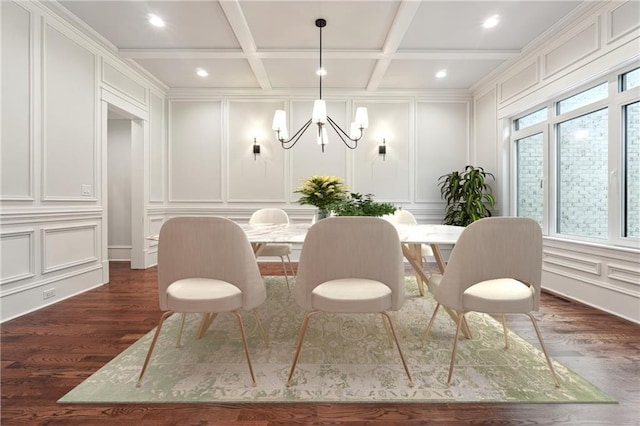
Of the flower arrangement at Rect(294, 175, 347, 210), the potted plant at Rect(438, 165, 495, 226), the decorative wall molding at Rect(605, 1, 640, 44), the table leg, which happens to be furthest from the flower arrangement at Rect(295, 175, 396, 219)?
the potted plant at Rect(438, 165, 495, 226)

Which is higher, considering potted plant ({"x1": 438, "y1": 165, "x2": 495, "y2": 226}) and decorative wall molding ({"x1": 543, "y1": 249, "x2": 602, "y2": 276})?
potted plant ({"x1": 438, "y1": 165, "x2": 495, "y2": 226})

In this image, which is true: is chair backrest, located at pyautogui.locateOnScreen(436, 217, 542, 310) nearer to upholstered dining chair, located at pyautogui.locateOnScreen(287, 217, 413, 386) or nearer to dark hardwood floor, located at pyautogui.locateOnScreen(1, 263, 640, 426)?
upholstered dining chair, located at pyautogui.locateOnScreen(287, 217, 413, 386)

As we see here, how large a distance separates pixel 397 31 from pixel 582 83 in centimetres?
179

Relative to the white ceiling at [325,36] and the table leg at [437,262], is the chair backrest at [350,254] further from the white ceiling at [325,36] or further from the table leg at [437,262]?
the white ceiling at [325,36]

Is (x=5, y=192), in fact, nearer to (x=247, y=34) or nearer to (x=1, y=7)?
(x=1, y=7)

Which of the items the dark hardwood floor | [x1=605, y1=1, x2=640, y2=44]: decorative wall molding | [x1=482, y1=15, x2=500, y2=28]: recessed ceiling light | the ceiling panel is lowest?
the dark hardwood floor

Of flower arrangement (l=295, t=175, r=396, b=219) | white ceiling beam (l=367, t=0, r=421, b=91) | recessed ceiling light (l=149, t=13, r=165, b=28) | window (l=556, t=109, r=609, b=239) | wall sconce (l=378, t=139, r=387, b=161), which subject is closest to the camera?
flower arrangement (l=295, t=175, r=396, b=219)

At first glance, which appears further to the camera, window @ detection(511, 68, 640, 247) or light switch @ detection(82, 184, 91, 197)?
light switch @ detection(82, 184, 91, 197)

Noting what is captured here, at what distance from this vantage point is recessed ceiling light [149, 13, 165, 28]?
3.01 meters

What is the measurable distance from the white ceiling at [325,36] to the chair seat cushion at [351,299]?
8.27 feet

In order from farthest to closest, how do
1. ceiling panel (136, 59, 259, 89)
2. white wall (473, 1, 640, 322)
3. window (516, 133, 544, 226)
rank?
ceiling panel (136, 59, 259, 89), window (516, 133, 544, 226), white wall (473, 1, 640, 322)

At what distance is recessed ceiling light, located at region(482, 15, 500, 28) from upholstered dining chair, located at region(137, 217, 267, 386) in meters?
3.19

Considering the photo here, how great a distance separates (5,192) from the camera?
2475mm

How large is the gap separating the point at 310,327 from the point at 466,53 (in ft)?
11.5
